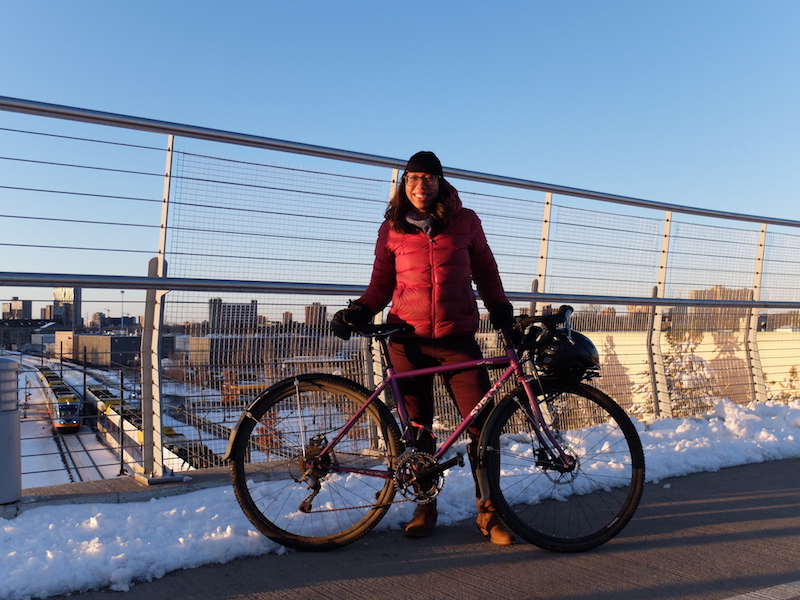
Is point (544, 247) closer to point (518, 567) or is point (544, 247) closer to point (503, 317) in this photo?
→ point (503, 317)

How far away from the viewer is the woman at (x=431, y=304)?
3.55 meters

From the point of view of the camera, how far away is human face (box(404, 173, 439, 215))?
3.57 meters

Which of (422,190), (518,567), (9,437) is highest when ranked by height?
(422,190)

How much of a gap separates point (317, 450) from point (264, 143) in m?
1.95

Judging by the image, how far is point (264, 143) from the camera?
14.4ft

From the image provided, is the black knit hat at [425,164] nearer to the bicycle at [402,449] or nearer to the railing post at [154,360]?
the bicycle at [402,449]

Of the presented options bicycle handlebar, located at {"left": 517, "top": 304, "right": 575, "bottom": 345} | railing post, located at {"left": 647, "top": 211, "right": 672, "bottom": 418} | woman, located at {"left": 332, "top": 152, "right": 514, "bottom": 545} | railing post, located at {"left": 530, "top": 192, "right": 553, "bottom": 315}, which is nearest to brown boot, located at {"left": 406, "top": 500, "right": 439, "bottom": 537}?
woman, located at {"left": 332, "top": 152, "right": 514, "bottom": 545}

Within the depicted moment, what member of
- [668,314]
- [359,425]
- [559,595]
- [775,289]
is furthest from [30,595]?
[775,289]

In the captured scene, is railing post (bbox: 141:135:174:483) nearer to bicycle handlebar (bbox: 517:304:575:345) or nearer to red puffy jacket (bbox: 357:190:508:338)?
red puffy jacket (bbox: 357:190:508:338)

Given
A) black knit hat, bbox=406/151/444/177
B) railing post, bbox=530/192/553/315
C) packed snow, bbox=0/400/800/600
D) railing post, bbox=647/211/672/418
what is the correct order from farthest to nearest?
railing post, bbox=647/211/672/418 < railing post, bbox=530/192/553/315 < black knit hat, bbox=406/151/444/177 < packed snow, bbox=0/400/800/600

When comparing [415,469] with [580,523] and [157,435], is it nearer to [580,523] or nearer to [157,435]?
[580,523]

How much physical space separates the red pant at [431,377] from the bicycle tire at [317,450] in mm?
216

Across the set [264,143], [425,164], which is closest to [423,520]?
[425,164]

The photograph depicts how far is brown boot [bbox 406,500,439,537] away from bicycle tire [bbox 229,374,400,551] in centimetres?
17
